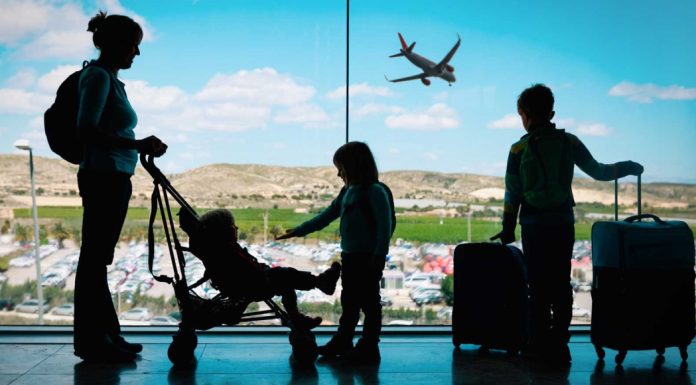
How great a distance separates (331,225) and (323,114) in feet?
2.06

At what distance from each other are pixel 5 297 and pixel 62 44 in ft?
4.63

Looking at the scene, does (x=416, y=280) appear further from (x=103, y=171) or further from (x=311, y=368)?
(x=103, y=171)

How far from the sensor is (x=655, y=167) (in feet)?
13.7

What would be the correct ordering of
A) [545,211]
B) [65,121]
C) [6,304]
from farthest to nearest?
1. [6,304]
2. [545,211]
3. [65,121]

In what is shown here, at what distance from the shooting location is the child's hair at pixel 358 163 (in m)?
3.12

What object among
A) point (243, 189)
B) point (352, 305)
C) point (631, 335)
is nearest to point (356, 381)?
point (352, 305)

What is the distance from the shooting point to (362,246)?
3.07m

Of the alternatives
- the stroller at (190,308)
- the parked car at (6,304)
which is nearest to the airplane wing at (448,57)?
the stroller at (190,308)

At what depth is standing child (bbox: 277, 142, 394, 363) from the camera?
305 centimetres

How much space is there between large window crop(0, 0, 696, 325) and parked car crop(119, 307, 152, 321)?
0.03 ft

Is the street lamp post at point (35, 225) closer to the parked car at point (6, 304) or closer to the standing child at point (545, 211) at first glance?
the parked car at point (6, 304)

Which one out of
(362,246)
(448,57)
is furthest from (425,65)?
(362,246)

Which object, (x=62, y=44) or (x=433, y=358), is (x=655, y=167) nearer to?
(x=433, y=358)

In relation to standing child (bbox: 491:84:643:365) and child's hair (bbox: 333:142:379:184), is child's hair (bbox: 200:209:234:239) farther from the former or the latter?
standing child (bbox: 491:84:643:365)
